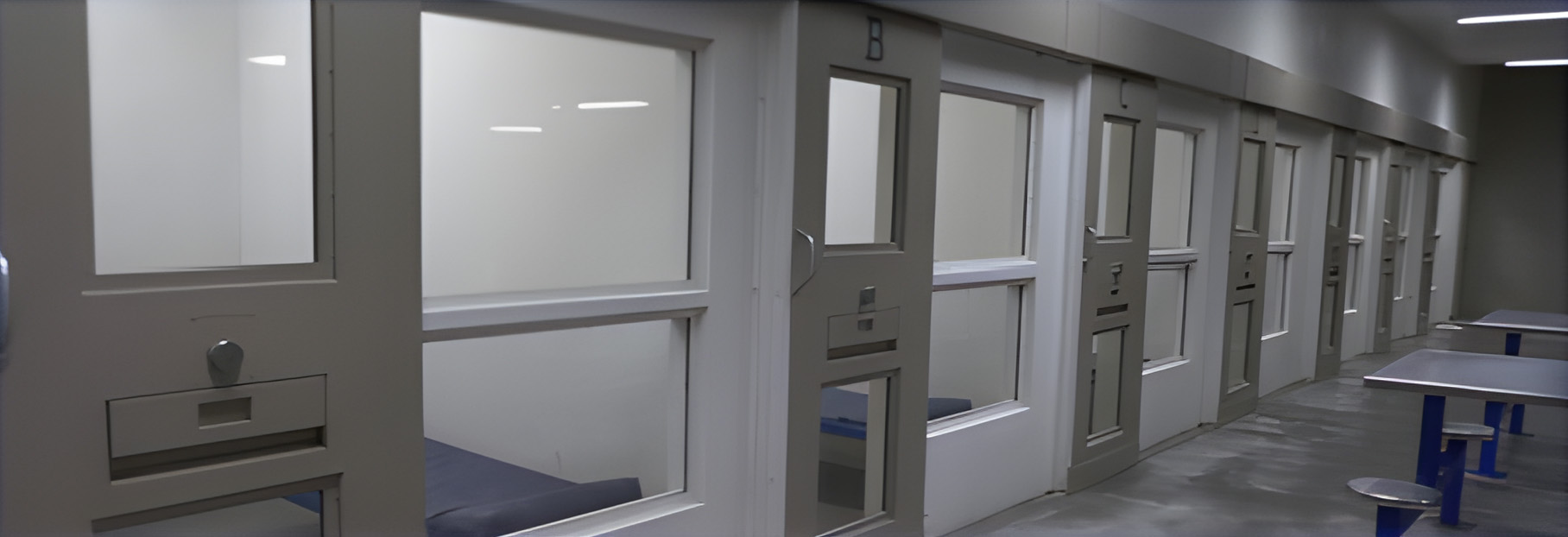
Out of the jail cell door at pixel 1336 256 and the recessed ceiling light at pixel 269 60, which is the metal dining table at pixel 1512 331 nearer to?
the jail cell door at pixel 1336 256

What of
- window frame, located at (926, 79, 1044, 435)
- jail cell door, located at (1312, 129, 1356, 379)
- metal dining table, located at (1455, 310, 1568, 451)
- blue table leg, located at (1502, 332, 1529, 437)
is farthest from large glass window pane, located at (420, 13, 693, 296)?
jail cell door, located at (1312, 129, 1356, 379)

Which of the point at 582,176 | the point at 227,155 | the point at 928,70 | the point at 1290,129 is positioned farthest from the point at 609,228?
the point at 1290,129

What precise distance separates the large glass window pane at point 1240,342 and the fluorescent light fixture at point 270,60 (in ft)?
20.1

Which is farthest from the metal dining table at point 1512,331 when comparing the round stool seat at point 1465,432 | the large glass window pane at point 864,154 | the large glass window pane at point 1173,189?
the large glass window pane at point 864,154

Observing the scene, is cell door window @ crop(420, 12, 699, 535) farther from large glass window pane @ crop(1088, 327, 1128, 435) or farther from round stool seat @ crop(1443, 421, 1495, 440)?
round stool seat @ crop(1443, 421, 1495, 440)

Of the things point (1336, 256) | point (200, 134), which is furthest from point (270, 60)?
point (1336, 256)

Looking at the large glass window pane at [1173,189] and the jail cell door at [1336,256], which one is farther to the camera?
the jail cell door at [1336,256]

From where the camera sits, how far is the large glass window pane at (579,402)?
9.48 ft

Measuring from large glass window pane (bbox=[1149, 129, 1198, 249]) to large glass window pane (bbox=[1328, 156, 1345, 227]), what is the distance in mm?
Answer: 2507

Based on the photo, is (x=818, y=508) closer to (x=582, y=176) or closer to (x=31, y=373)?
(x=582, y=176)

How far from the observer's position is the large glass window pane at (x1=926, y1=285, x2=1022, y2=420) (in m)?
4.30

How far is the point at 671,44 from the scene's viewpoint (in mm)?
2771

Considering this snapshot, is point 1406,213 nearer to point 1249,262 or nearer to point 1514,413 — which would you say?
point 1514,413

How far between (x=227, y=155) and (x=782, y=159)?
145cm
